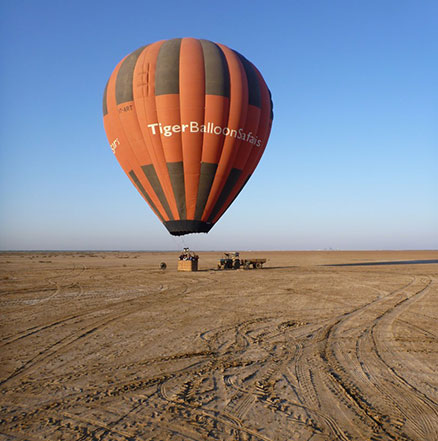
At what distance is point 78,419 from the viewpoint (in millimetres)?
4043

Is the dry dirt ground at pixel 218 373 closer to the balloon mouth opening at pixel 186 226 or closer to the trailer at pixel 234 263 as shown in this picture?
the balloon mouth opening at pixel 186 226

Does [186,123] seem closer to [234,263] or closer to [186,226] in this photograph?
[186,226]

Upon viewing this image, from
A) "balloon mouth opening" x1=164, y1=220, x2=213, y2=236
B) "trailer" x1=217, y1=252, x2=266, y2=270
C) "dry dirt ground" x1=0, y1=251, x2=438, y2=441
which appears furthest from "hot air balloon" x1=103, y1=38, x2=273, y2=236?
"dry dirt ground" x1=0, y1=251, x2=438, y2=441

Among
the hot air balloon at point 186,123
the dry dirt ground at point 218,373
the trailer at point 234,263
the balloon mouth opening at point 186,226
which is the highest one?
the hot air balloon at point 186,123

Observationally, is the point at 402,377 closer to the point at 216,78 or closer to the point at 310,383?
the point at 310,383

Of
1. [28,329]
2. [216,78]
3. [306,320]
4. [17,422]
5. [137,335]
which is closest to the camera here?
[17,422]

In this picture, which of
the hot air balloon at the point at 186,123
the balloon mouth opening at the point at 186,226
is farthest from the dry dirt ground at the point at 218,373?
the hot air balloon at the point at 186,123

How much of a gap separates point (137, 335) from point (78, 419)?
3.74m

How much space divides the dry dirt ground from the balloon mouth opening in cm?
1027

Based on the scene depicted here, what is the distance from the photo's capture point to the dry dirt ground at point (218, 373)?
3916 millimetres

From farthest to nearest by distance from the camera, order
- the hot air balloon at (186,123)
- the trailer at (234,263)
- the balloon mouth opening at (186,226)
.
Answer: the trailer at (234,263), the balloon mouth opening at (186,226), the hot air balloon at (186,123)

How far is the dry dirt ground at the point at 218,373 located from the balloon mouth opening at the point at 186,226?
1027 centimetres

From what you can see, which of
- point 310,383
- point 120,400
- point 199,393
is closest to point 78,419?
point 120,400

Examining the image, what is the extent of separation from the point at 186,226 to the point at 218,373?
52.2ft
